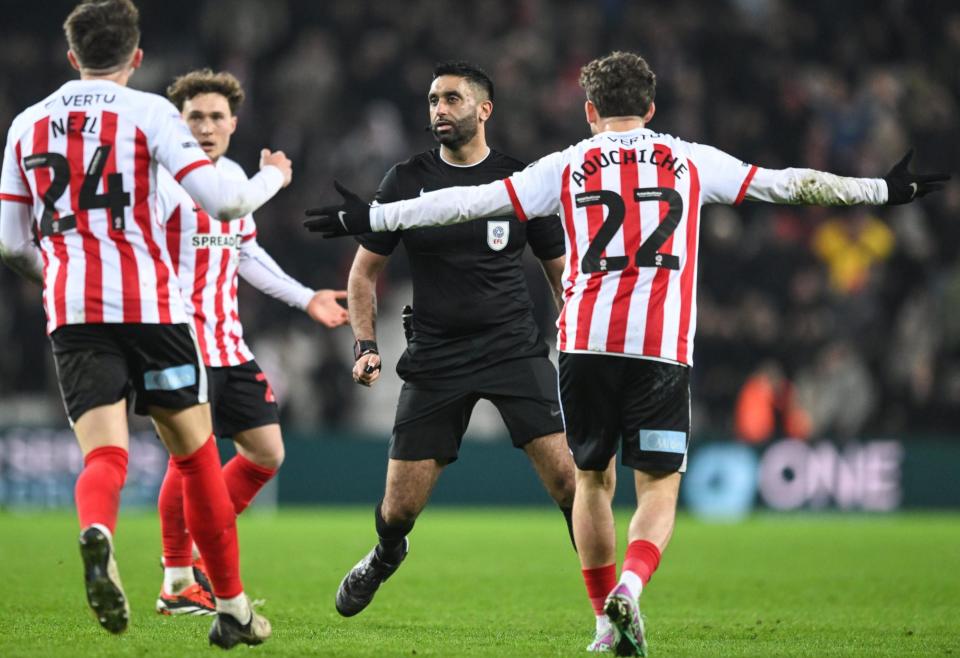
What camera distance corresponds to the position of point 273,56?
19266 millimetres

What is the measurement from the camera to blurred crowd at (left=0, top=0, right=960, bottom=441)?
1652 centimetres

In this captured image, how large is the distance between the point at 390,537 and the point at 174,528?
49.0 inches

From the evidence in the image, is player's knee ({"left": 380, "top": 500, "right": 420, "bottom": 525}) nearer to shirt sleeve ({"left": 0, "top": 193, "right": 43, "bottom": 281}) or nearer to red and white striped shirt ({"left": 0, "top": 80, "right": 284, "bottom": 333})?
red and white striped shirt ({"left": 0, "top": 80, "right": 284, "bottom": 333})

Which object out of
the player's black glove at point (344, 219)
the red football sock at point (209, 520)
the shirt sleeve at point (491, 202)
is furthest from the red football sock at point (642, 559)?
the player's black glove at point (344, 219)

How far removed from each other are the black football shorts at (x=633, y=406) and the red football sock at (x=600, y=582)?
586mm

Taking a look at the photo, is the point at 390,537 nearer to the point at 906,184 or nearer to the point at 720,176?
the point at 720,176

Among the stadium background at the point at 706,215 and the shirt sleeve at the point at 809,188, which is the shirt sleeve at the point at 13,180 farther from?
the stadium background at the point at 706,215

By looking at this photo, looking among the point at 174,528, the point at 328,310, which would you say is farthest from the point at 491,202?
the point at 174,528

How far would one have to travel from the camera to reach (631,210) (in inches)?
217

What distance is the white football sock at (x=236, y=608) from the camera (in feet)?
17.4

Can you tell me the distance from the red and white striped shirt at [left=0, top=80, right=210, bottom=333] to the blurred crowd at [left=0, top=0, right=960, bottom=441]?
435 inches

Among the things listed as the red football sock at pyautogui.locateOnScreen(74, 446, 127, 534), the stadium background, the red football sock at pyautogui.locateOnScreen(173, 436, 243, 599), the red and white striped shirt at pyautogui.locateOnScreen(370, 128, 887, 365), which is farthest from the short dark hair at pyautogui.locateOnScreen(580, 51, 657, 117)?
the stadium background

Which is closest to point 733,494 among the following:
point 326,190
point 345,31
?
point 326,190

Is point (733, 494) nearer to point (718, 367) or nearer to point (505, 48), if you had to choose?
point (718, 367)
